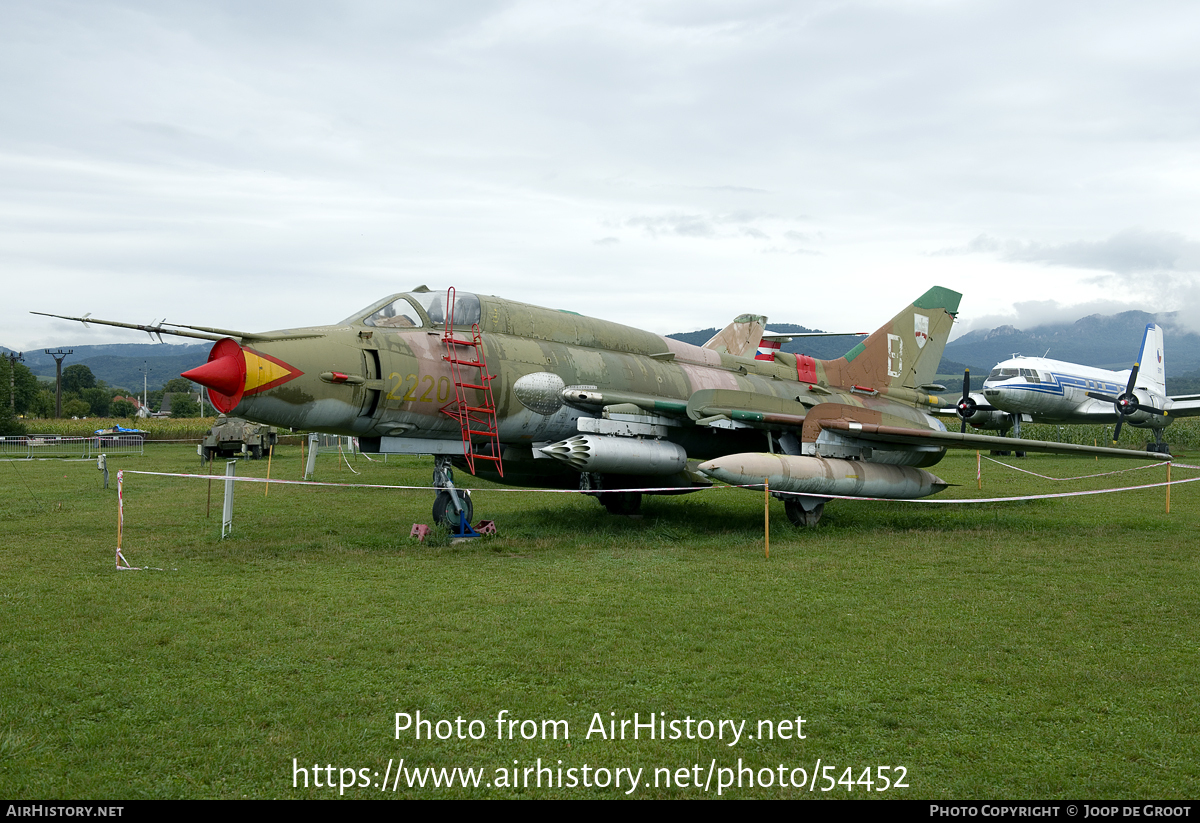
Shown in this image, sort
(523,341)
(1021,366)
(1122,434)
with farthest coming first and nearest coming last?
(1122,434), (1021,366), (523,341)

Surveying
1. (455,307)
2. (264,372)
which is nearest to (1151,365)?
(455,307)

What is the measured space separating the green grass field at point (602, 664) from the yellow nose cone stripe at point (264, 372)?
2014 mm

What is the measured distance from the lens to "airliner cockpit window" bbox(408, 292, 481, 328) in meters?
11.4

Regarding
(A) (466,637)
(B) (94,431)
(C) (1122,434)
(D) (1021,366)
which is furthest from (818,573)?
(B) (94,431)

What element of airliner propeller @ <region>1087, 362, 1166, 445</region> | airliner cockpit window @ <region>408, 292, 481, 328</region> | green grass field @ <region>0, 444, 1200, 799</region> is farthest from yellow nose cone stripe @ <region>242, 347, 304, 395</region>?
airliner propeller @ <region>1087, 362, 1166, 445</region>

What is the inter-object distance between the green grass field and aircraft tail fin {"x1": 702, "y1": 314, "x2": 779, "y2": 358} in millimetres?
9817

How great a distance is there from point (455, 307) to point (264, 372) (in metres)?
2.95

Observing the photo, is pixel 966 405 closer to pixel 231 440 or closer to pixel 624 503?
pixel 624 503

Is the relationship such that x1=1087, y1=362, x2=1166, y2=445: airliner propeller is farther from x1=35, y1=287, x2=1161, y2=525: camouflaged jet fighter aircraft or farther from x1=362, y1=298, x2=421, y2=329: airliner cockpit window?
x1=362, y1=298, x2=421, y2=329: airliner cockpit window

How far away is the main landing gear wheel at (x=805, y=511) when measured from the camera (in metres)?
12.6

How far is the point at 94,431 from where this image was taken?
46812 millimetres

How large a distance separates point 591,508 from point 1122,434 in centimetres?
3281

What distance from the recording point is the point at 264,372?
948 cm
